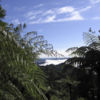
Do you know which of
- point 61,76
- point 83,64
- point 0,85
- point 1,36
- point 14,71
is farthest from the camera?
point 61,76

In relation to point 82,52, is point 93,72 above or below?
below

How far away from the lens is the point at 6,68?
2.03m

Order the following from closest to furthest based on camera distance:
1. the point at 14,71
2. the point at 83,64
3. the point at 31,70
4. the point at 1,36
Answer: the point at 1,36 → the point at 14,71 → the point at 31,70 → the point at 83,64

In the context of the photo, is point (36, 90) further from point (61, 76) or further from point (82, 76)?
point (61, 76)

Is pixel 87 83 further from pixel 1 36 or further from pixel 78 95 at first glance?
pixel 1 36

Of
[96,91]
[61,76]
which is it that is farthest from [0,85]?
[61,76]

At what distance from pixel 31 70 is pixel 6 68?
0.36 m

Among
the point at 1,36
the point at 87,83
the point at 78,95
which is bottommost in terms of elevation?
the point at 78,95

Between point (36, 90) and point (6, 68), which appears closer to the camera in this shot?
point (36, 90)

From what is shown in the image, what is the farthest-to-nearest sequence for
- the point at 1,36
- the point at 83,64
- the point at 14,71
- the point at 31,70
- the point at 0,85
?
the point at 83,64 < the point at 31,70 < the point at 0,85 < the point at 14,71 < the point at 1,36

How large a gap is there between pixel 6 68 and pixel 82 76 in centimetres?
565

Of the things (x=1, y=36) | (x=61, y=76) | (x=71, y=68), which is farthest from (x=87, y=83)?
(x=1, y=36)

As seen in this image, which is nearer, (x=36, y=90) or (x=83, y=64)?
(x=36, y=90)

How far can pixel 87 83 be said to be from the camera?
7.46 meters
